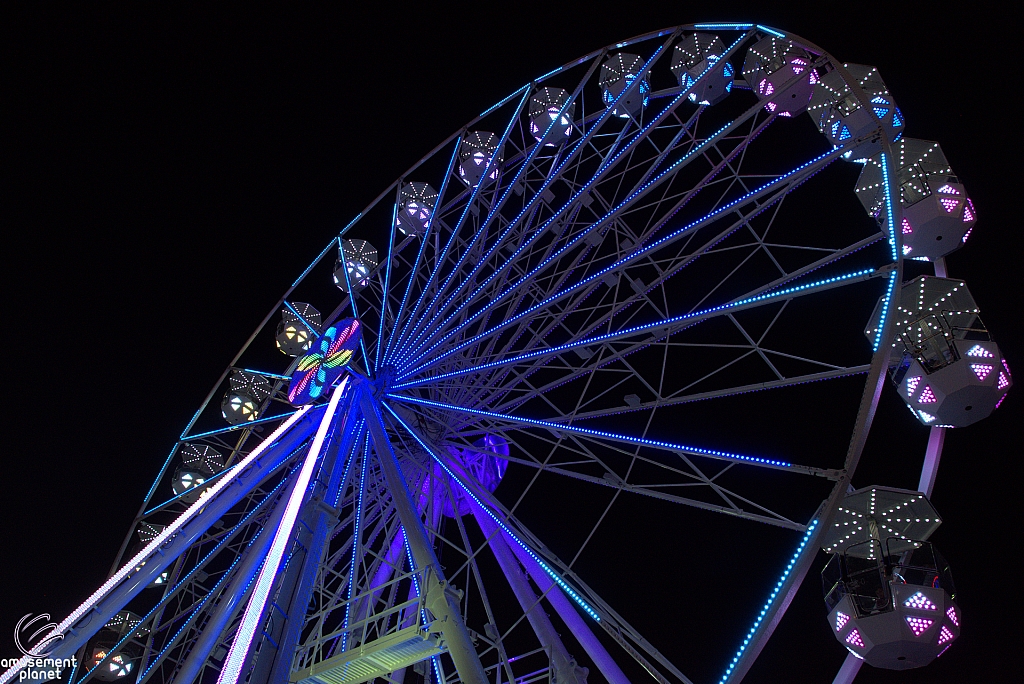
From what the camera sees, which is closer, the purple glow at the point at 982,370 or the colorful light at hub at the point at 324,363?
the purple glow at the point at 982,370

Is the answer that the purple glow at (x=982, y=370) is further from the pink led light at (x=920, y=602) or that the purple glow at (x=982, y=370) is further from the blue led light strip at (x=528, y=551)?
the blue led light strip at (x=528, y=551)

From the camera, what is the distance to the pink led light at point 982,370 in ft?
24.0

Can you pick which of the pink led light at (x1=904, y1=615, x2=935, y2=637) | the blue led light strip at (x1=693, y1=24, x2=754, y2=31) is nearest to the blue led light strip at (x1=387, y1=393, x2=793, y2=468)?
the pink led light at (x1=904, y1=615, x2=935, y2=637)

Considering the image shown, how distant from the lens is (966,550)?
1350cm

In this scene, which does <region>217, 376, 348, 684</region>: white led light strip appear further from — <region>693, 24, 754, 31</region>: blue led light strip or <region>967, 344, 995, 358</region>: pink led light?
<region>693, 24, 754, 31</region>: blue led light strip

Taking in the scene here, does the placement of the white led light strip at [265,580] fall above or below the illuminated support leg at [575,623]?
above

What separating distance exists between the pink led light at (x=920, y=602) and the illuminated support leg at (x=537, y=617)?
3.14m

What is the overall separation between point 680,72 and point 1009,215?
23.2 feet

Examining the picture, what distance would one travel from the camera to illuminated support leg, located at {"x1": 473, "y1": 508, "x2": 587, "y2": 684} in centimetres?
737

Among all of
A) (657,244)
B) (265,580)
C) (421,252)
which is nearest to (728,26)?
(657,244)

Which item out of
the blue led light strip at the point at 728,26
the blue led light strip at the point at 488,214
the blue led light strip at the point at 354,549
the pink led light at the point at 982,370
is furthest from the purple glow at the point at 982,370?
the blue led light strip at the point at 354,549

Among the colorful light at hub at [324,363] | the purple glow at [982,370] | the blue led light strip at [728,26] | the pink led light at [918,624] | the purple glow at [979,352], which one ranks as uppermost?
the blue led light strip at [728,26]

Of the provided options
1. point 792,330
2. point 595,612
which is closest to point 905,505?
point 595,612

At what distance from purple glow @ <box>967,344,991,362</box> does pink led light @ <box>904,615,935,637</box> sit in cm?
283
